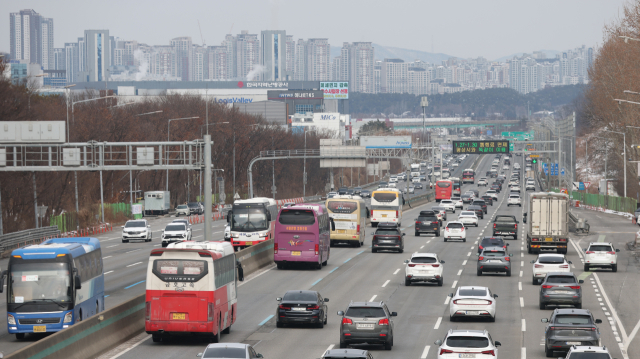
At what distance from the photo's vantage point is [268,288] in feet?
123

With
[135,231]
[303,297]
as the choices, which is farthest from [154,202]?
[303,297]

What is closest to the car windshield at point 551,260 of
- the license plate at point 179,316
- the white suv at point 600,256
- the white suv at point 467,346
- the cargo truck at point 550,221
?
the white suv at point 600,256

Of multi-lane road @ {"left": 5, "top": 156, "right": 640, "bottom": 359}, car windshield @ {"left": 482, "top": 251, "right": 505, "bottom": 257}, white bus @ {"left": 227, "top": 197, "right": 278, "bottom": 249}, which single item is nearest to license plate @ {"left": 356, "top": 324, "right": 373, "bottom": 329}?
multi-lane road @ {"left": 5, "top": 156, "right": 640, "bottom": 359}

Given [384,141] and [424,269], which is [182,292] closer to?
[424,269]

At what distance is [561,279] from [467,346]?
12.5m

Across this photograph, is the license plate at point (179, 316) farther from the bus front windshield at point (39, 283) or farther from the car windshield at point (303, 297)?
the car windshield at point (303, 297)

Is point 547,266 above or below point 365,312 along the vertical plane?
below

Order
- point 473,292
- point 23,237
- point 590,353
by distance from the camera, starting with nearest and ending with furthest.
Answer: point 590,353 < point 473,292 < point 23,237

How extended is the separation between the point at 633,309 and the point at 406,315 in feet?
29.7

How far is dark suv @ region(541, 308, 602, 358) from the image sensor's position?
74.1 ft

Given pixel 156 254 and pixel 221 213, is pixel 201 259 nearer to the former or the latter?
pixel 156 254

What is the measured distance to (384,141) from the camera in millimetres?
133125

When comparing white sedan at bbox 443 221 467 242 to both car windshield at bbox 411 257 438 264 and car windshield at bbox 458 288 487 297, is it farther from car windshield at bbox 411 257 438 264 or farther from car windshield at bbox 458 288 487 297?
car windshield at bbox 458 288 487 297

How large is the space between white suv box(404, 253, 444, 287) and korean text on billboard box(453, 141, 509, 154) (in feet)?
276
